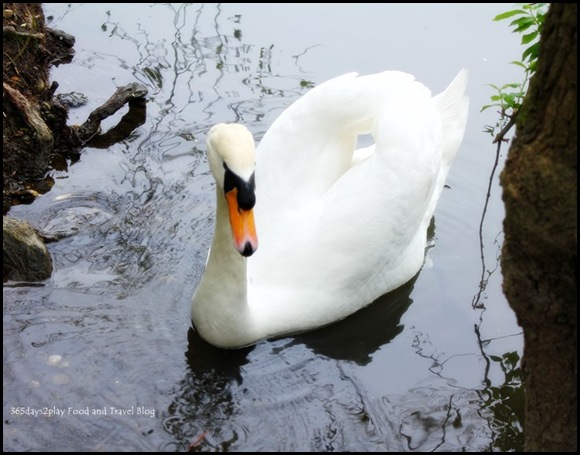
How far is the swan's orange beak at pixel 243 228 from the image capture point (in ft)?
15.7

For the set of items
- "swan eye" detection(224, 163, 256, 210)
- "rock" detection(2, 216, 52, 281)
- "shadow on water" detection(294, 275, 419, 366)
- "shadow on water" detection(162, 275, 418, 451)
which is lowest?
"shadow on water" detection(294, 275, 419, 366)

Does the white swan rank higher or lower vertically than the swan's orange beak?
lower

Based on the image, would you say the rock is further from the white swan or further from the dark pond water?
the white swan

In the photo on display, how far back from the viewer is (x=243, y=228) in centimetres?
481

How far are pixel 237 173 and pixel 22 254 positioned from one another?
2.01 metres

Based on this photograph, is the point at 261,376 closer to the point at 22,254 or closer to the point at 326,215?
the point at 326,215

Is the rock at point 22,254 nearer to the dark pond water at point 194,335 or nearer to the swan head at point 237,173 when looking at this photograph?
the dark pond water at point 194,335

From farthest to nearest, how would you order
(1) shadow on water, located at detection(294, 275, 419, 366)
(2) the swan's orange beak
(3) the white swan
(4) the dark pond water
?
(1) shadow on water, located at detection(294, 275, 419, 366), (3) the white swan, (4) the dark pond water, (2) the swan's orange beak

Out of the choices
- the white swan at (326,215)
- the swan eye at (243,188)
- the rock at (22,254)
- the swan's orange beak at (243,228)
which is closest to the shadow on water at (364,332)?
the white swan at (326,215)

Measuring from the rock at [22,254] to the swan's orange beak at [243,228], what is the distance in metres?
1.79

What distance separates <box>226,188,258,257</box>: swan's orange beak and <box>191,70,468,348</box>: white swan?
0.15 m

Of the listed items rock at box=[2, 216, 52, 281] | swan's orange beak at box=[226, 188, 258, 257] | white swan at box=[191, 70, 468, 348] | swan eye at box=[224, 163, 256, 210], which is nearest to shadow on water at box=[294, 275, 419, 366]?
white swan at box=[191, 70, 468, 348]

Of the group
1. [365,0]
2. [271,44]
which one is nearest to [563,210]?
[271,44]

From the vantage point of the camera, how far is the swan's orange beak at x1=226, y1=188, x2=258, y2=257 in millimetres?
4789
